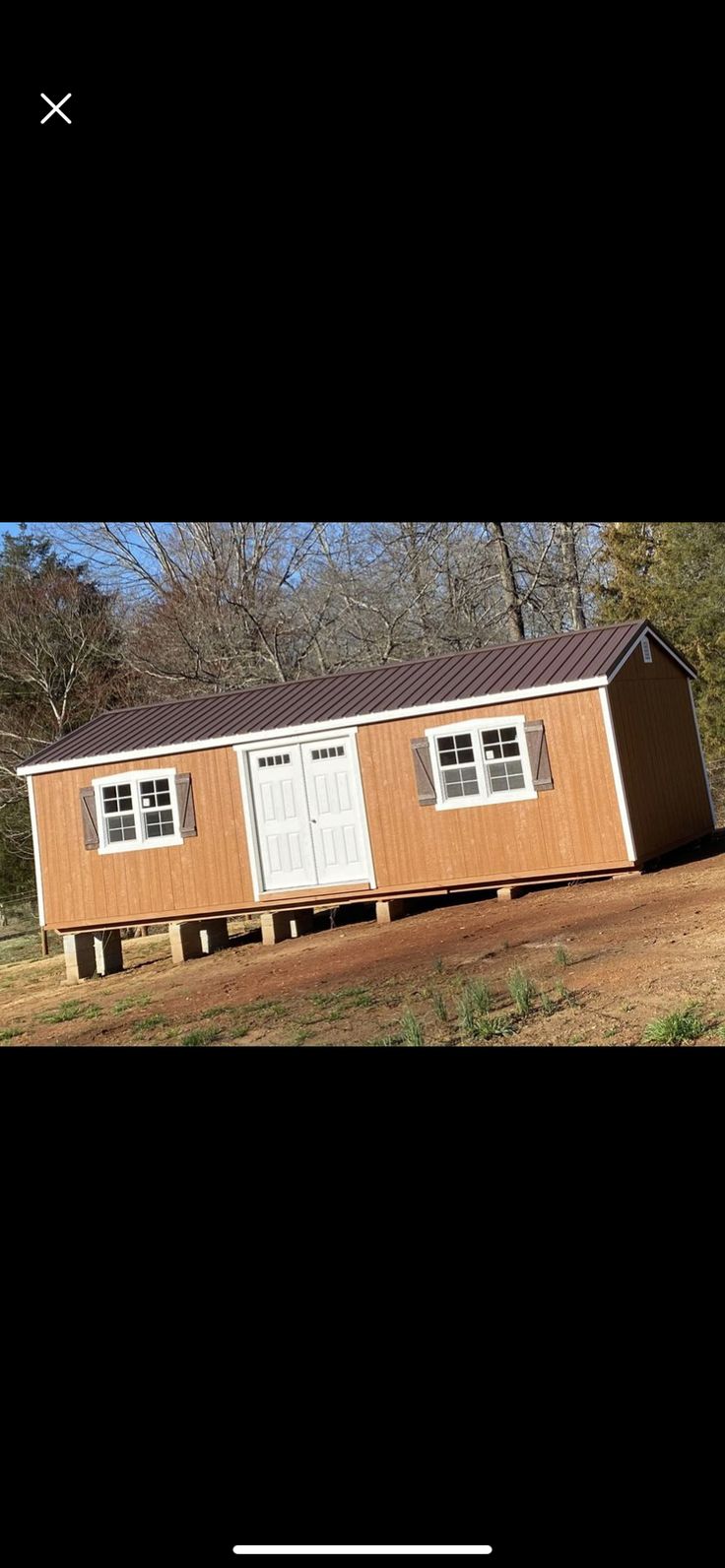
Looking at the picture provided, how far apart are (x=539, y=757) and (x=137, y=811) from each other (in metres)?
4.07

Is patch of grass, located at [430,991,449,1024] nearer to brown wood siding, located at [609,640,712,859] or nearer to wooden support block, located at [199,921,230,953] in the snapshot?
brown wood siding, located at [609,640,712,859]

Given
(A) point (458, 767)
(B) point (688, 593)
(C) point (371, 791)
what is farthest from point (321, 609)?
(A) point (458, 767)

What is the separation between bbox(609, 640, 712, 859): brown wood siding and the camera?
1124cm

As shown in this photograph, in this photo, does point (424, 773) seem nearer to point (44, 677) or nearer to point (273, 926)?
point (273, 926)

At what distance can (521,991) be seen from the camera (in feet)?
24.2

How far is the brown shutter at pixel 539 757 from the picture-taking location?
11109 millimetres

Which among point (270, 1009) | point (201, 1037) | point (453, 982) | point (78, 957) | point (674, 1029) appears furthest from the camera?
point (78, 957)
